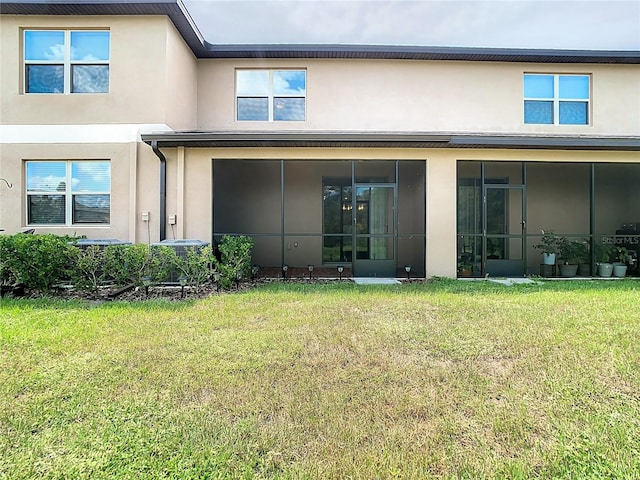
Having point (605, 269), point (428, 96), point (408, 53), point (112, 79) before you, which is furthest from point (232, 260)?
point (605, 269)

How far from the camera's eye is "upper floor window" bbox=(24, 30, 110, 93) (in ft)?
27.7

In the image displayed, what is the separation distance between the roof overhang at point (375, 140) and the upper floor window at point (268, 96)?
95.9 inches

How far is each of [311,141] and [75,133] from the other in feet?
18.2

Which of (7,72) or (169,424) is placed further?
(7,72)

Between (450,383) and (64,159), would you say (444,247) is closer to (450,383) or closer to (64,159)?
(450,383)

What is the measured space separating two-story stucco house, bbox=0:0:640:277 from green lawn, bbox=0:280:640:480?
4.11m

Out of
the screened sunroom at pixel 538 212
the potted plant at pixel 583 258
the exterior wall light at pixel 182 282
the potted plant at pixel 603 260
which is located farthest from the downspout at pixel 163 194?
the potted plant at pixel 603 260

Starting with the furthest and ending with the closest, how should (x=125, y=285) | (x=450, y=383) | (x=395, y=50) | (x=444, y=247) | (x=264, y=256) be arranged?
1. (x=264, y=256)
2. (x=395, y=50)
3. (x=444, y=247)
4. (x=125, y=285)
5. (x=450, y=383)

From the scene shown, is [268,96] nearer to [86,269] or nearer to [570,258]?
[86,269]

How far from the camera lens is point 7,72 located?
8.38 meters

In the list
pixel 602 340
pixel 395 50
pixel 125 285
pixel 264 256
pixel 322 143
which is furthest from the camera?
pixel 264 256

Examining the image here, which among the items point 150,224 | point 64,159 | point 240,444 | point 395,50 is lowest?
point 240,444

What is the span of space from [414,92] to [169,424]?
34.5ft

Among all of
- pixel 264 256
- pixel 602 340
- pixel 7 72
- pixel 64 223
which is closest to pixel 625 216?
pixel 602 340
